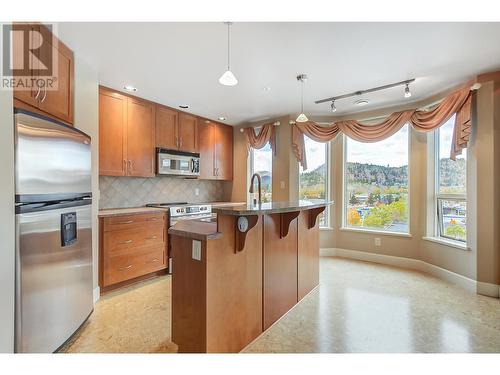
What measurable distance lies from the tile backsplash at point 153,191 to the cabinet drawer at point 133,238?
737 millimetres

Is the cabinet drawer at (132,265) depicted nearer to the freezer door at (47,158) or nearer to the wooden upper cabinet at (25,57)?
the freezer door at (47,158)

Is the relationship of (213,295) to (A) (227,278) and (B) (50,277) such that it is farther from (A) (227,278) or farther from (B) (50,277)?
(B) (50,277)

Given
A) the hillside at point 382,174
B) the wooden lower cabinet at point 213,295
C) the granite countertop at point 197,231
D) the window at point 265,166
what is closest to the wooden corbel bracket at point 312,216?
the wooden lower cabinet at point 213,295

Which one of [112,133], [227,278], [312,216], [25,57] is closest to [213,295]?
[227,278]

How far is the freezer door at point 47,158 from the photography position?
5.00 ft

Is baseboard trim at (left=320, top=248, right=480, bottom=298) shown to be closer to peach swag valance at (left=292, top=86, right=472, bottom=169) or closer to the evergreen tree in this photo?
the evergreen tree

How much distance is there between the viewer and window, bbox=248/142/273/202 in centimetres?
475

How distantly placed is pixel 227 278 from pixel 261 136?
11.0 ft

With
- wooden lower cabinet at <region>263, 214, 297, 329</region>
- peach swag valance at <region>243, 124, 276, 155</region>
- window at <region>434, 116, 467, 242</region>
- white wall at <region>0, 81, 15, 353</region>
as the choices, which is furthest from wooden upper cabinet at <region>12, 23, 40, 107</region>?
window at <region>434, 116, 467, 242</region>

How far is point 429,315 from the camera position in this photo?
7.74ft

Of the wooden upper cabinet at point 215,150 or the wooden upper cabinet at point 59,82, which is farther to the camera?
the wooden upper cabinet at point 215,150

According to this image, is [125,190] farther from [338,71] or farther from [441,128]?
[441,128]

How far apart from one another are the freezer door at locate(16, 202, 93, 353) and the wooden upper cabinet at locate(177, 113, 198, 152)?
7.32 feet
